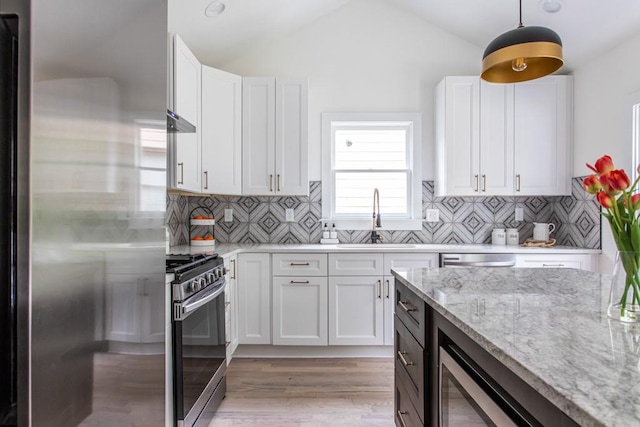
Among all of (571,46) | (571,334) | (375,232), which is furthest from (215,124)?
(571,46)

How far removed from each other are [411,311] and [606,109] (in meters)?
2.63

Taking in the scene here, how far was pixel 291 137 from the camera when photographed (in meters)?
3.12

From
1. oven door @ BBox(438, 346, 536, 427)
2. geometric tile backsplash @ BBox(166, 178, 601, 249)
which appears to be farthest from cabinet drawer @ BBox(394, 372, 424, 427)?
geometric tile backsplash @ BBox(166, 178, 601, 249)

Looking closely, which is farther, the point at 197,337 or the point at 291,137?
the point at 291,137

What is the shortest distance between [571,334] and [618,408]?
35 centimetres

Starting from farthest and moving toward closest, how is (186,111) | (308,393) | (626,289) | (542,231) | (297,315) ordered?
(542,231), (297,315), (186,111), (308,393), (626,289)

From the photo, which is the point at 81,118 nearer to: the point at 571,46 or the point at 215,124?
the point at 215,124

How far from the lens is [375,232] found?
338 centimetres

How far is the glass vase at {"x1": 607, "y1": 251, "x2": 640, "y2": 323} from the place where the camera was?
869 millimetres

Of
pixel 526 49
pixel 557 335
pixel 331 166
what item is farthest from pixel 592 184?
pixel 331 166

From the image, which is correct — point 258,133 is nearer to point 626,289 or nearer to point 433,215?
point 433,215

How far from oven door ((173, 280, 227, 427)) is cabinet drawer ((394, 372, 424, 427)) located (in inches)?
40.6

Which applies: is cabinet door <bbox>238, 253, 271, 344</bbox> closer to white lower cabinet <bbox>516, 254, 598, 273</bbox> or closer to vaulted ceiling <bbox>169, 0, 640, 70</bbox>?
vaulted ceiling <bbox>169, 0, 640, 70</bbox>

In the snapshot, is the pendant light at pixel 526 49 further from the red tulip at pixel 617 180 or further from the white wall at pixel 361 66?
the white wall at pixel 361 66
